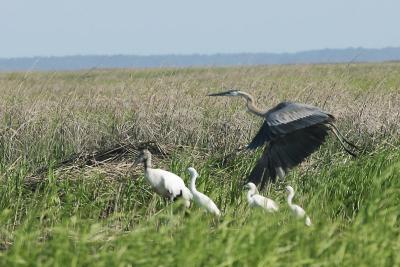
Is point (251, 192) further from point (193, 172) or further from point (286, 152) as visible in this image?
point (286, 152)

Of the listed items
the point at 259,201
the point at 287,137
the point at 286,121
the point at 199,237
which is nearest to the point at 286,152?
the point at 287,137

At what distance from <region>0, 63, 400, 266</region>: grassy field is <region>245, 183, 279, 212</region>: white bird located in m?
0.10

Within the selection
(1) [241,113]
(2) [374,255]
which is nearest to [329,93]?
(1) [241,113]

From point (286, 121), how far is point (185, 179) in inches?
48.1

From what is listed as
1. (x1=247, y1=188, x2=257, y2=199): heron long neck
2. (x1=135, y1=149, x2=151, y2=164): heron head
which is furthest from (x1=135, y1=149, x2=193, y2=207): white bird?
(x1=247, y1=188, x2=257, y2=199): heron long neck

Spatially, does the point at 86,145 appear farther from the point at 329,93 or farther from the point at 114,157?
the point at 329,93

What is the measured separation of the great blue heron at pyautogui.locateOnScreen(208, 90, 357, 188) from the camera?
333 inches

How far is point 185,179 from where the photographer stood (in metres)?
8.99

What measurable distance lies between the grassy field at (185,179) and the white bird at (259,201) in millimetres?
100

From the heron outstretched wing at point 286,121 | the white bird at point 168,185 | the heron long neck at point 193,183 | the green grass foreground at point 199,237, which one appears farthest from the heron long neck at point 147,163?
the heron outstretched wing at point 286,121

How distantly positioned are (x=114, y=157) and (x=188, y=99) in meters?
2.62

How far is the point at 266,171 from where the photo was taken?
8.84m

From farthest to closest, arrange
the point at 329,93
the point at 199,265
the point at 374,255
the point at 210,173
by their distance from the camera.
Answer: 1. the point at 329,93
2. the point at 210,173
3. the point at 374,255
4. the point at 199,265

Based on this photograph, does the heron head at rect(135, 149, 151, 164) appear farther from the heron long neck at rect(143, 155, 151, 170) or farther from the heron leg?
the heron leg
